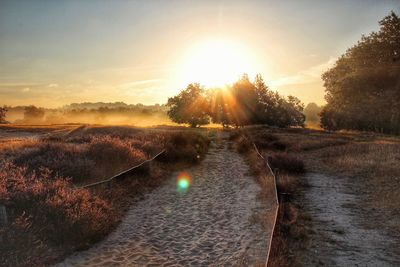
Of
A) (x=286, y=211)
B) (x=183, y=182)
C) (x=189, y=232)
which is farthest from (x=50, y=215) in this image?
(x=183, y=182)

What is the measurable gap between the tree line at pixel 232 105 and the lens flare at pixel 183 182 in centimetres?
4512

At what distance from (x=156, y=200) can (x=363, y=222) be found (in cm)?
761

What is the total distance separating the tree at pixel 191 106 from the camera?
7331 cm

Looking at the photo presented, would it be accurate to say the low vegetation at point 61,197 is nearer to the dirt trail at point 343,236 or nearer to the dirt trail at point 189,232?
the dirt trail at point 189,232

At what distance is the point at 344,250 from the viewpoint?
28.0ft

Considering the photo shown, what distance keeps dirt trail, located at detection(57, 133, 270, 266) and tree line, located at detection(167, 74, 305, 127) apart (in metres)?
47.9

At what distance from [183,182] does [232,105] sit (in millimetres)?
49171

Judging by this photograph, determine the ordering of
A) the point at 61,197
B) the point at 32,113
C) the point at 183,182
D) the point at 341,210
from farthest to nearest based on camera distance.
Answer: the point at 32,113
the point at 183,182
the point at 341,210
the point at 61,197

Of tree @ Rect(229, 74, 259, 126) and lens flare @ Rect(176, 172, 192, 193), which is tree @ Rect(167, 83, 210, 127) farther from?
lens flare @ Rect(176, 172, 192, 193)

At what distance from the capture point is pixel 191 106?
7362 cm

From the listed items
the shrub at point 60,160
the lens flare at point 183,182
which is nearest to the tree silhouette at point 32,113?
the shrub at point 60,160

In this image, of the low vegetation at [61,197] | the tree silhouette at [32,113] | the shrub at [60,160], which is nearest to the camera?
the low vegetation at [61,197]

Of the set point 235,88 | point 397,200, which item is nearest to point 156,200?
point 397,200

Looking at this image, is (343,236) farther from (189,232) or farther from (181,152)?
(181,152)
